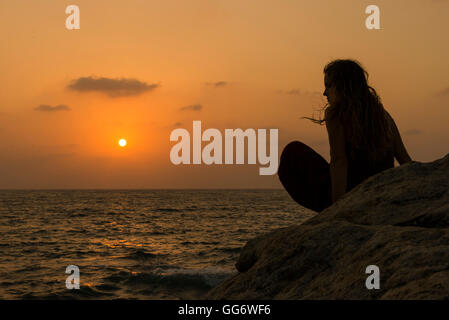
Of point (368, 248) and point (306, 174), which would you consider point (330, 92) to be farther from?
point (368, 248)

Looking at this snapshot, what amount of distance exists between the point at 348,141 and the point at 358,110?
296mm

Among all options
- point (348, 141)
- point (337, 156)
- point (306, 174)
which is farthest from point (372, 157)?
point (306, 174)

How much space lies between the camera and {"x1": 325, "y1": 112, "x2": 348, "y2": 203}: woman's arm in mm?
3979

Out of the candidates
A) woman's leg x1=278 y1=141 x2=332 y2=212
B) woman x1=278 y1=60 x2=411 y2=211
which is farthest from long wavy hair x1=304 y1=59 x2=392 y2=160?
woman's leg x1=278 y1=141 x2=332 y2=212

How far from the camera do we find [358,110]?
3.99 m

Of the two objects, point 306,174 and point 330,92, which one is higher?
point 330,92

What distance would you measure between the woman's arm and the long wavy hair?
0.07 metres

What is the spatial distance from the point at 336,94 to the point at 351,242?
1676mm

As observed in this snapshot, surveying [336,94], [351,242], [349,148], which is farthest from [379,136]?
[351,242]

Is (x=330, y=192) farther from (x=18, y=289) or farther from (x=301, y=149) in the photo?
(x=18, y=289)

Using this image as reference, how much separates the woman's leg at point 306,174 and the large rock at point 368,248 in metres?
0.60

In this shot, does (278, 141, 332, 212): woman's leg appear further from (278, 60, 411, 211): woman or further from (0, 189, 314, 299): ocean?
(0, 189, 314, 299): ocean

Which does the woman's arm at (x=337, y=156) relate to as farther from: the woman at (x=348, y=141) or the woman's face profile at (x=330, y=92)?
the woman's face profile at (x=330, y=92)

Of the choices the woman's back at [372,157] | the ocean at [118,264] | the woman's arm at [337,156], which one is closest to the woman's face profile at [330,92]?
the woman's arm at [337,156]
